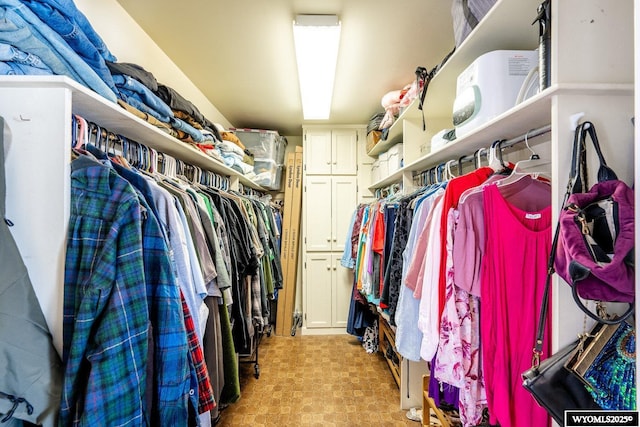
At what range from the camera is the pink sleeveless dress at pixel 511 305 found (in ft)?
2.71

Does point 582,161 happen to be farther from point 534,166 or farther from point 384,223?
point 384,223

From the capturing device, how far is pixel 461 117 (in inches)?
44.8

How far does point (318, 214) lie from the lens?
3.35 m

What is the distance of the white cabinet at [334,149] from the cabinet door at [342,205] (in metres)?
0.12

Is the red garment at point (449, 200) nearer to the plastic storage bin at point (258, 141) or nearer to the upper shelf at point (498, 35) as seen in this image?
the upper shelf at point (498, 35)

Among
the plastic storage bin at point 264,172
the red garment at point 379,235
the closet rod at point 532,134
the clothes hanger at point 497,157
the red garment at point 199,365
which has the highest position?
the plastic storage bin at point 264,172

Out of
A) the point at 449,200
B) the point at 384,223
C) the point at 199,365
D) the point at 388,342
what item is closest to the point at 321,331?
the point at 388,342

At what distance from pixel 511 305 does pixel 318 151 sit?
281cm

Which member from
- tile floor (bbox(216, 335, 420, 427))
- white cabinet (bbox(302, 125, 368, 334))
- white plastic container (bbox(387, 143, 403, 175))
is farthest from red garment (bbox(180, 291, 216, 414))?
white cabinet (bbox(302, 125, 368, 334))

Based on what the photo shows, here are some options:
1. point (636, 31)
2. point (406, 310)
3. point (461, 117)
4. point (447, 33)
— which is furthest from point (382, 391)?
point (447, 33)

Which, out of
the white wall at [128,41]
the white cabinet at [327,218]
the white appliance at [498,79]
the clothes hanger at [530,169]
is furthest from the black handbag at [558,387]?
the white cabinet at [327,218]

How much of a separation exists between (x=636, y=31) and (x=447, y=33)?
1539 millimetres

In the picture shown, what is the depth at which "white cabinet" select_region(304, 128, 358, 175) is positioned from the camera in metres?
3.38

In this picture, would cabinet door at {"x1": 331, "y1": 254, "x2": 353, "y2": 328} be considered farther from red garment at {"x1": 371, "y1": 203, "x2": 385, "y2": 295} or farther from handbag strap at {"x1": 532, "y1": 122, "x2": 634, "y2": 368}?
handbag strap at {"x1": 532, "y1": 122, "x2": 634, "y2": 368}
